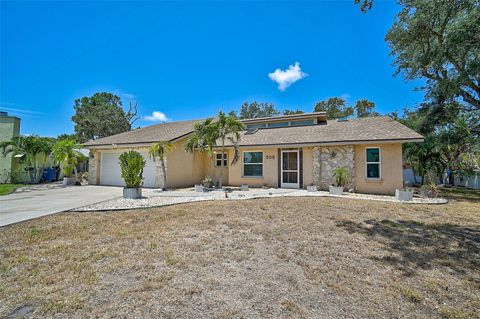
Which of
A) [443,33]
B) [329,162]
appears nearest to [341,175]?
[329,162]

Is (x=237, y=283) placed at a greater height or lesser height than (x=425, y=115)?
lesser

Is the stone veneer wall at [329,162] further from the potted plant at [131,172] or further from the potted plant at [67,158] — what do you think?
the potted plant at [67,158]

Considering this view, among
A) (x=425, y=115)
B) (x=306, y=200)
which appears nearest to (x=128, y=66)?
(x=306, y=200)

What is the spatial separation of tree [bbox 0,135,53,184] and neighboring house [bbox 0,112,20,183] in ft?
2.47

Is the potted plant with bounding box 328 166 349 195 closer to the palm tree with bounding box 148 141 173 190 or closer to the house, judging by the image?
the house

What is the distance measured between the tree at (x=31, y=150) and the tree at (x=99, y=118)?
16.6 meters

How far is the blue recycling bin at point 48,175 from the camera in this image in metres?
19.6

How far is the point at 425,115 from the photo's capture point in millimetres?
16297

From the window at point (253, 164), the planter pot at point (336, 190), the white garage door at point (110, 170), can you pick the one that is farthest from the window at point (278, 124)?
the white garage door at point (110, 170)

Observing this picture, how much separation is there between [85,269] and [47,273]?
52 cm

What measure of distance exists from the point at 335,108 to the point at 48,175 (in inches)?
1484

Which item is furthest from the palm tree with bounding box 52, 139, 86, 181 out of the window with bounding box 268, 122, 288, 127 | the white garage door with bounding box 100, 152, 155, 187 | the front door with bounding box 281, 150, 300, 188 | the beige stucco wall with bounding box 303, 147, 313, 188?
the beige stucco wall with bounding box 303, 147, 313, 188

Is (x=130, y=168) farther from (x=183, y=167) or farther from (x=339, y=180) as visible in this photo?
(x=339, y=180)

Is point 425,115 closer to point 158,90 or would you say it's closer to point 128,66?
point 128,66
